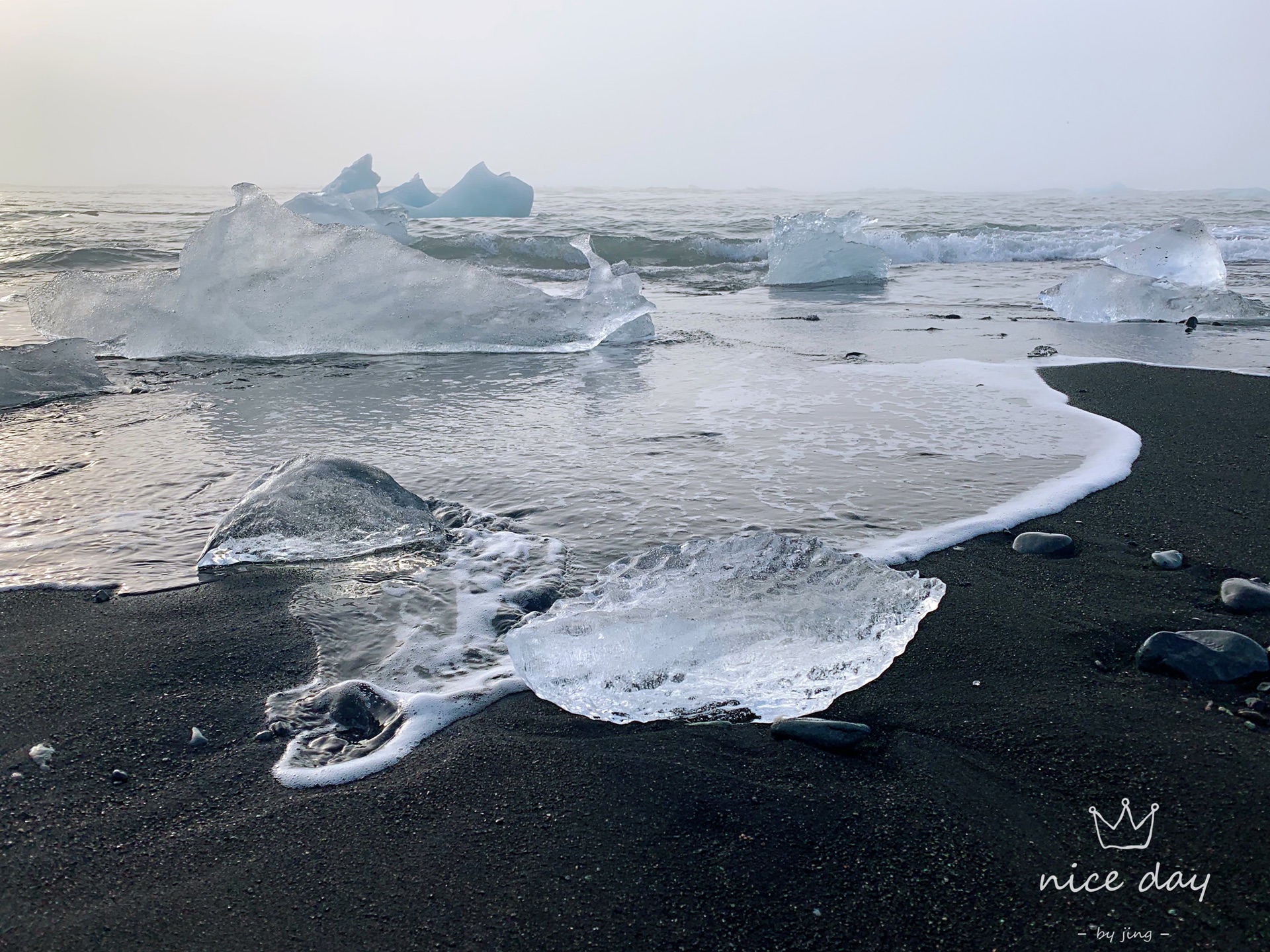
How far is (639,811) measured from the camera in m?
1.59

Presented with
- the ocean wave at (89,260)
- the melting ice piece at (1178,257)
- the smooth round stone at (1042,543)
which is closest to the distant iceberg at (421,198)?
the ocean wave at (89,260)

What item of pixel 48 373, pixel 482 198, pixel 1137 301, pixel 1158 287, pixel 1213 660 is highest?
pixel 482 198

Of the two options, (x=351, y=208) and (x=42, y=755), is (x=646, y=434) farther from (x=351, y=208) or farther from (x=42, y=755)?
(x=351, y=208)

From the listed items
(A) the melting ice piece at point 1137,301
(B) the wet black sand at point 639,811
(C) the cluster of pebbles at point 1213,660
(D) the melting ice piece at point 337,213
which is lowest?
(B) the wet black sand at point 639,811

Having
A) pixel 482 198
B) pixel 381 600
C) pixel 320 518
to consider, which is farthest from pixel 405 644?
pixel 482 198

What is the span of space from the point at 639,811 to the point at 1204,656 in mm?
1363

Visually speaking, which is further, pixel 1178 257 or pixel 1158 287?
pixel 1178 257

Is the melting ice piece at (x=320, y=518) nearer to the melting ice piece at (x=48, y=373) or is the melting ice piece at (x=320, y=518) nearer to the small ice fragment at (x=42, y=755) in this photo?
the small ice fragment at (x=42, y=755)

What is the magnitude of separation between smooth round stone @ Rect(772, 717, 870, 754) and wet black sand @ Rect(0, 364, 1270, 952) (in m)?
0.04

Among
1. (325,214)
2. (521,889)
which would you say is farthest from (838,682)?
(325,214)

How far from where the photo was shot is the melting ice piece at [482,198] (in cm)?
1980

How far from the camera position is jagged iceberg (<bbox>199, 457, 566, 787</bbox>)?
6.21 feet

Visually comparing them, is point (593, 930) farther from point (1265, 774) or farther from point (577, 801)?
point (1265, 774)

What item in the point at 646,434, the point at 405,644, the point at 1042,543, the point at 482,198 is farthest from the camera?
the point at 482,198
